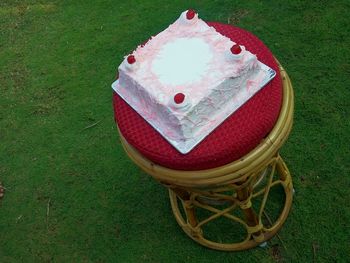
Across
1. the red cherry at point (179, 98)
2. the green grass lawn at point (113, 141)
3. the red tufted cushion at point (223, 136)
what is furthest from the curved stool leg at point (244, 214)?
the red cherry at point (179, 98)

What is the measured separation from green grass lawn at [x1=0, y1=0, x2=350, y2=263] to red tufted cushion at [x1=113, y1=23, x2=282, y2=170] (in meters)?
0.71

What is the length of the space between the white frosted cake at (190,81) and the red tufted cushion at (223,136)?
21 mm

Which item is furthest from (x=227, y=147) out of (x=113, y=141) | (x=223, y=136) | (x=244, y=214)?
(x=113, y=141)

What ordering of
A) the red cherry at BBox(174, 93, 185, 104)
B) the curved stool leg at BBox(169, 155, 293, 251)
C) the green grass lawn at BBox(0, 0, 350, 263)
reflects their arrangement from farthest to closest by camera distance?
the green grass lawn at BBox(0, 0, 350, 263) < the curved stool leg at BBox(169, 155, 293, 251) < the red cherry at BBox(174, 93, 185, 104)

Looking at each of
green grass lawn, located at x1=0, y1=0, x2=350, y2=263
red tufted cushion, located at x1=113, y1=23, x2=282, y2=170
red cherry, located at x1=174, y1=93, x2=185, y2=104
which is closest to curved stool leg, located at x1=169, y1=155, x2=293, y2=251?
green grass lawn, located at x1=0, y1=0, x2=350, y2=263

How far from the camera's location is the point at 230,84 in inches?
57.7

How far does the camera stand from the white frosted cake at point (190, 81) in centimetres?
144

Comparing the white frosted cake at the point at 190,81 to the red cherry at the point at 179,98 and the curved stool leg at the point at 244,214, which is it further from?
the curved stool leg at the point at 244,214

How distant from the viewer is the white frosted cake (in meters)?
1.44

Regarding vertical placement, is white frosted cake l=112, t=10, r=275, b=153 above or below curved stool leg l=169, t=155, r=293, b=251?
above

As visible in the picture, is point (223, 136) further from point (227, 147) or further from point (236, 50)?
point (236, 50)

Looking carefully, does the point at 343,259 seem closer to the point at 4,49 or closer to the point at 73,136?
the point at 73,136

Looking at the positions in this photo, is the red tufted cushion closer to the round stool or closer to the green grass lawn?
the round stool

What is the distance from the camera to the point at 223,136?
56.9 inches
